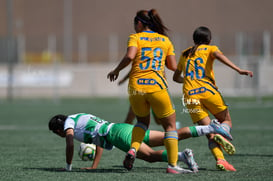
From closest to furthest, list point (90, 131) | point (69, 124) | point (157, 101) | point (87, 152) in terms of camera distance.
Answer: point (157, 101)
point (69, 124)
point (90, 131)
point (87, 152)

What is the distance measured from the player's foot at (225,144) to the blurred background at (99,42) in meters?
17.6

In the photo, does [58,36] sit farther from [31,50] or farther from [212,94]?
[212,94]

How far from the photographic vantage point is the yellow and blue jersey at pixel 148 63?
6.71 meters

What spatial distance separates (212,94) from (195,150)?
2.42m

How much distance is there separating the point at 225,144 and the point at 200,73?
108cm

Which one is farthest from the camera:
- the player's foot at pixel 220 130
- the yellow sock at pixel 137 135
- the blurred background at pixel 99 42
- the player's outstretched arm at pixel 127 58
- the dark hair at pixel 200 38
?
the blurred background at pixel 99 42

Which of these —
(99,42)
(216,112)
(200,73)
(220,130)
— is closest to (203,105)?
(216,112)

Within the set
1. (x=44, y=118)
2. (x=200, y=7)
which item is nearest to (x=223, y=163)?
(x=44, y=118)

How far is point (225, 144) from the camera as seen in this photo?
22.2ft

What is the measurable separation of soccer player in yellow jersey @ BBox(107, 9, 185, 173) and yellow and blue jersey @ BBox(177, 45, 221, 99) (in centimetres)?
59

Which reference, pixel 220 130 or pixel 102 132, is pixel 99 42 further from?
pixel 220 130

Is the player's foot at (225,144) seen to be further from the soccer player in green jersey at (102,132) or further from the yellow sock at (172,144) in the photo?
the yellow sock at (172,144)

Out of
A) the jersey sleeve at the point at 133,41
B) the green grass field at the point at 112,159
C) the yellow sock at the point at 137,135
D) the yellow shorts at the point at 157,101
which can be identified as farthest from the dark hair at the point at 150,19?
the green grass field at the point at 112,159

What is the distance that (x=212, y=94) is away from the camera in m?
7.28
